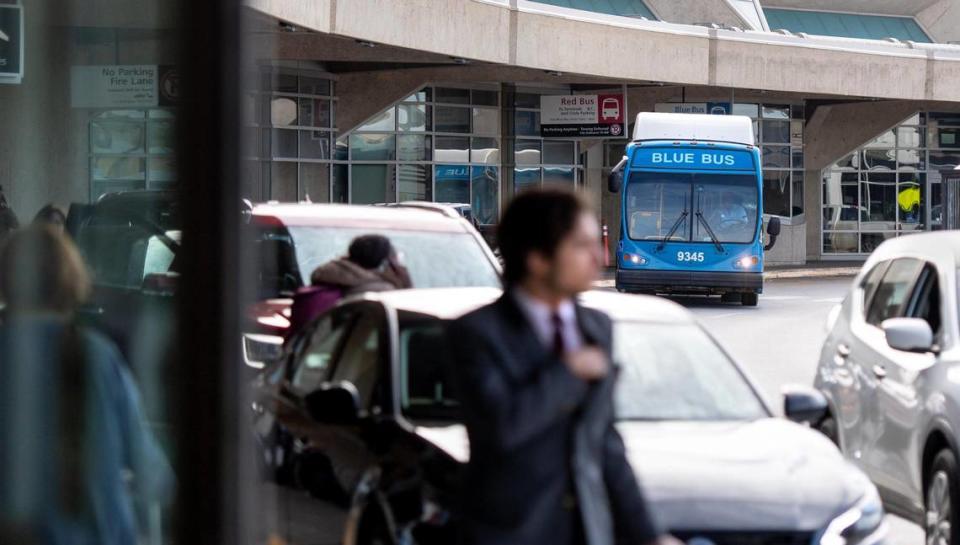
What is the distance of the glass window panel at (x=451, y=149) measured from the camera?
37.2 metres

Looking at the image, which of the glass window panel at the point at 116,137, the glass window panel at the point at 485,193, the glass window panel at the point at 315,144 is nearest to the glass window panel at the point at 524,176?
the glass window panel at the point at 485,193

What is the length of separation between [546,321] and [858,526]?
7.69ft

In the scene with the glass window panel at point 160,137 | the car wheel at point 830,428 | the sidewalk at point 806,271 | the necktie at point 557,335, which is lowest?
the sidewalk at point 806,271

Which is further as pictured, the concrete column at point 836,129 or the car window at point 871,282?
the concrete column at point 836,129

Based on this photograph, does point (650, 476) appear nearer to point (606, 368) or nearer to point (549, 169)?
point (606, 368)

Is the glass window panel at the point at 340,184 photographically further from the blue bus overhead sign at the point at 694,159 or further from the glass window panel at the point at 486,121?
the blue bus overhead sign at the point at 694,159

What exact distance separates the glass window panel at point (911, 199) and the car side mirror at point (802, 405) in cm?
4112

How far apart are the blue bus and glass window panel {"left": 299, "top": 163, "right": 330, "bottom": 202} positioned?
9189mm

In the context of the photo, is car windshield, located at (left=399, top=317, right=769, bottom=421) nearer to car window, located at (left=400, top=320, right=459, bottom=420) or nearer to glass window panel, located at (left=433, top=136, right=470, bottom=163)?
car window, located at (left=400, top=320, right=459, bottom=420)

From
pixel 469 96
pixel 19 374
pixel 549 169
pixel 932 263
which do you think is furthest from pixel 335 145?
pixel 19 374

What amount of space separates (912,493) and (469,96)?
31.0 m

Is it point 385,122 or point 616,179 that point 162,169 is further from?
point 385,122

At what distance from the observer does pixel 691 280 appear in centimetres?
2617

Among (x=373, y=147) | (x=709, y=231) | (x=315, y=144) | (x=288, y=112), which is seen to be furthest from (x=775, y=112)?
(x=709, y=231)
